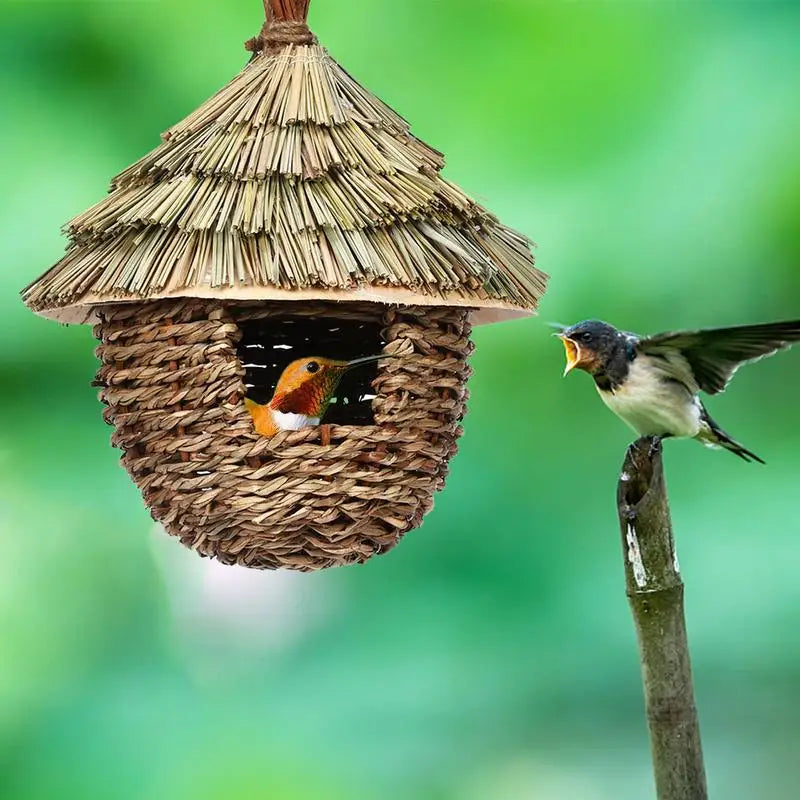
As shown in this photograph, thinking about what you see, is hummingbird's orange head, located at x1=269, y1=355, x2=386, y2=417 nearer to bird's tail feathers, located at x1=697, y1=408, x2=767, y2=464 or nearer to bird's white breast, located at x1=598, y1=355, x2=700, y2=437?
bird's white breast, located at x1=598, y1=355, x2=700, y2=437

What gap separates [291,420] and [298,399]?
3 cm

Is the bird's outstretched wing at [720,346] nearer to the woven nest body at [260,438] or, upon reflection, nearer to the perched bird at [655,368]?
the perched bird at [655,368]

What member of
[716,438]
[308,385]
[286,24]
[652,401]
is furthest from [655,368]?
[286,24]

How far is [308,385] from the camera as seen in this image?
5.26 ft

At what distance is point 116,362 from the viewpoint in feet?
5.39

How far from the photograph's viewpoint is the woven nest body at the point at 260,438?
156 centimetres

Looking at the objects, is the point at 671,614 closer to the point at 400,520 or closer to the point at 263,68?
the point at 400,520

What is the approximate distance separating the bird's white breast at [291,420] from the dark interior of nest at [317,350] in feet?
0.53

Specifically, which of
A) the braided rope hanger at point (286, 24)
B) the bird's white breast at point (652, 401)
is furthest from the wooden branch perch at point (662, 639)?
the braided rope hanger at point (286, 24)

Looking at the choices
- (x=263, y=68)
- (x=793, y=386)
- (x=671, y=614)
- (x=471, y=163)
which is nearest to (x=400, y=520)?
(x=671, y=614)

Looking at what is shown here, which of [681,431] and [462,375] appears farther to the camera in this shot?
[681,431]

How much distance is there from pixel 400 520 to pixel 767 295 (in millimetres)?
1959

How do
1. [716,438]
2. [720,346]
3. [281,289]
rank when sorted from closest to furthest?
[281,289], [720,346], [716,438]

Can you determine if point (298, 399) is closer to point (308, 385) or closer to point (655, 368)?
point (308, 385)
